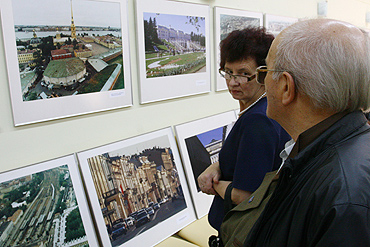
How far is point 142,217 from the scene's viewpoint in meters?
2.36

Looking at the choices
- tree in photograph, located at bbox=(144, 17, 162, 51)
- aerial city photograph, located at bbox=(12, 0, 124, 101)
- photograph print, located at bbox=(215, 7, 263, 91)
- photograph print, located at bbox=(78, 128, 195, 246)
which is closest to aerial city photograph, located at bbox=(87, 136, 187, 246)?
photograph print, located at bbox=(78, 128, 195, 246)

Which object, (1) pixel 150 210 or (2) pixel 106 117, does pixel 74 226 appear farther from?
(2) pixel 106 117

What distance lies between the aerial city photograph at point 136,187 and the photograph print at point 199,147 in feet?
0.48

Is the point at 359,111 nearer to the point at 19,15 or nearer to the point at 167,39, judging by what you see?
the point at 19,15

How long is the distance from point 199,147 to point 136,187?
0.77 metres

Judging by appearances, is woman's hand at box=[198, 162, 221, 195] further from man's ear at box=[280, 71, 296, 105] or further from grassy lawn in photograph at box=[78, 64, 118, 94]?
grassy lawn in photograph at box=[78, 64, 118, 94]

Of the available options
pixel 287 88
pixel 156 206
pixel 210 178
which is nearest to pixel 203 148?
pixel 156 206

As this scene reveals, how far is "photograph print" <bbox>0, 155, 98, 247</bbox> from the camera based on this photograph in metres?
1.76

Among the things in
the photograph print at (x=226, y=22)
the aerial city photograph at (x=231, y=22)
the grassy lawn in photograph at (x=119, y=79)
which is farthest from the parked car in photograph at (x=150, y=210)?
the aerial city photograph at (x=231, y=22)

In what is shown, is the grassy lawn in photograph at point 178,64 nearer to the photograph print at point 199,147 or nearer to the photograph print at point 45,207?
the photograph print at point 199,147

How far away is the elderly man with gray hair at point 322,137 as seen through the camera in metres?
0.77

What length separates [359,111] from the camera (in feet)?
3.16

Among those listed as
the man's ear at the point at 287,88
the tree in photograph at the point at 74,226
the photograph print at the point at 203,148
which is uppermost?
the man's ear at the point at 287,88

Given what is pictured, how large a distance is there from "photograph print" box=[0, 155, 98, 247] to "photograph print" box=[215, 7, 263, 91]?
5.99ft
